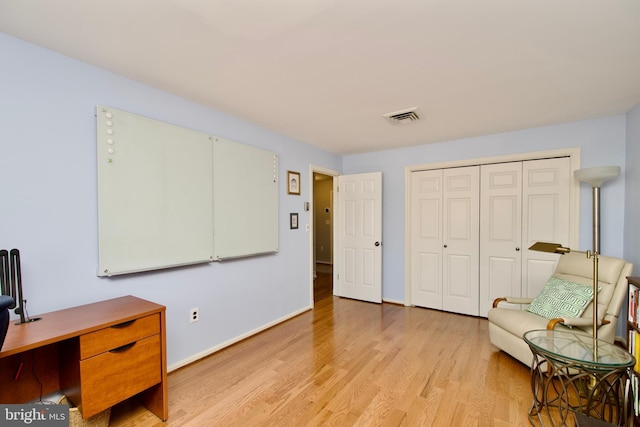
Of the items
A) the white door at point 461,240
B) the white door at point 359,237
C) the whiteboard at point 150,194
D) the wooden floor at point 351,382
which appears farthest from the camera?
the white door at point 359,237

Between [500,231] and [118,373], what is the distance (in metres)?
3.94

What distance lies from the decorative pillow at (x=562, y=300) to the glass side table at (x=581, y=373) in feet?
1.17

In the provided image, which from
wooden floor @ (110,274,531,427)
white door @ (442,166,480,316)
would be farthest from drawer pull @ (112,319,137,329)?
white door @ (442,166,480,316)

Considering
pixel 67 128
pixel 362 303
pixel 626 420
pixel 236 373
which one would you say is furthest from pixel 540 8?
pixel 362 303

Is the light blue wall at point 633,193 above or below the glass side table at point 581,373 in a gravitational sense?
above

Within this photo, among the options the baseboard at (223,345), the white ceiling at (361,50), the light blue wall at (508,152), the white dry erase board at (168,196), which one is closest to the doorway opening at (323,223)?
the light blue wall at (508,152)

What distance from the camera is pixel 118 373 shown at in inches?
62.6

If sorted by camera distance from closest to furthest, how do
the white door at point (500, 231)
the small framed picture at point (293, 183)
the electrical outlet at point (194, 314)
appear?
the electrical outlet at point (194, 314) → the white door at point (500, 231) → the small framed picture at point (293, 183)

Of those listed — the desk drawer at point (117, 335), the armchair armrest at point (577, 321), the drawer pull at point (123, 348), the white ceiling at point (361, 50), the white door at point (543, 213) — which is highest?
the white ceiling at point (361, 50)

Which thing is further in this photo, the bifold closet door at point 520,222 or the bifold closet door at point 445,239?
the bifold closet door at point 445,239

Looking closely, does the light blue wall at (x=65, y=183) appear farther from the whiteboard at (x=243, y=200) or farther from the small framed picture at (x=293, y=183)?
the small framed picture at (x=293, y=183)

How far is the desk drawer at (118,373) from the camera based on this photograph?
4.87 ft

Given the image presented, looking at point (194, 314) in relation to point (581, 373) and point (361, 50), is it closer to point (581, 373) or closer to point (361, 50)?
point (361, 50)

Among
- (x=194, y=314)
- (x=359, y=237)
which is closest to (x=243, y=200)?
(x=194, y=314)
